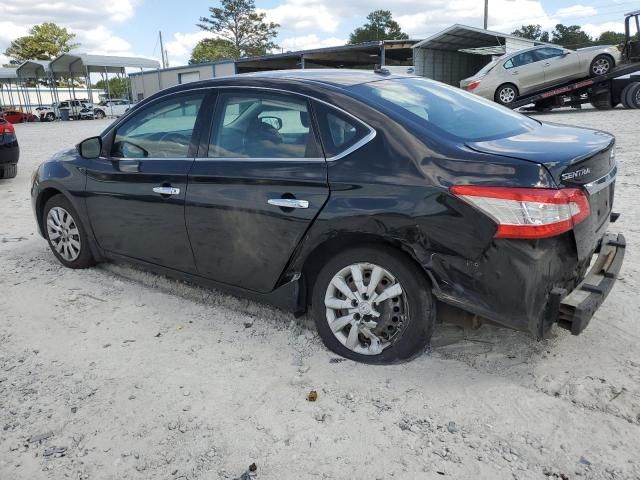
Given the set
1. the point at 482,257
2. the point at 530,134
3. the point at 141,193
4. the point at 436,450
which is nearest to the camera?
the point at 436,450

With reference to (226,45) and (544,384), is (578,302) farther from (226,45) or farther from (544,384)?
(226,45)

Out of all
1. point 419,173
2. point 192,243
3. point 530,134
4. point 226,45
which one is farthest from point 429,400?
point 226,45

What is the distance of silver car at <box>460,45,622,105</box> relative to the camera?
635 inches

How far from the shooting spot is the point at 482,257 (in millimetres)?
2566

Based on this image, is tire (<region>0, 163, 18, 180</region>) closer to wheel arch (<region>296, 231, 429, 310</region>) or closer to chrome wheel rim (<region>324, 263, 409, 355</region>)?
wheel arch (<region>296, 231, 429, 310</region>)

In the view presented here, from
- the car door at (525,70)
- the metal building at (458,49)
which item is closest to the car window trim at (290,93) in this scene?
the car door at (525,70)

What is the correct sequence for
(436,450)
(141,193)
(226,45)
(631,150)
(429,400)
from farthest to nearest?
1. (226,45)
2. (631,150)
3. (141,193)
4. (429,400)
5. (436,450)

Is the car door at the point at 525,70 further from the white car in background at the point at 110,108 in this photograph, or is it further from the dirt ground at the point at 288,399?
the white car in background at the point at 110,108

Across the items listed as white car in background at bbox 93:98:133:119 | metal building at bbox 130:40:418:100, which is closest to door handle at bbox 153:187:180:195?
metal building at bbox 130:40:418:100

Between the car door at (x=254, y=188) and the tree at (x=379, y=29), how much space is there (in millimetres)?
80433

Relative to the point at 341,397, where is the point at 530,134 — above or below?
above

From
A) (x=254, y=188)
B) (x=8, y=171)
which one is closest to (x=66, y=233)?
(x=254, y=188)

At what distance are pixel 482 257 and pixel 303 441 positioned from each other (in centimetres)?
120

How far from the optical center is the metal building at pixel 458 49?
25.6 metres
